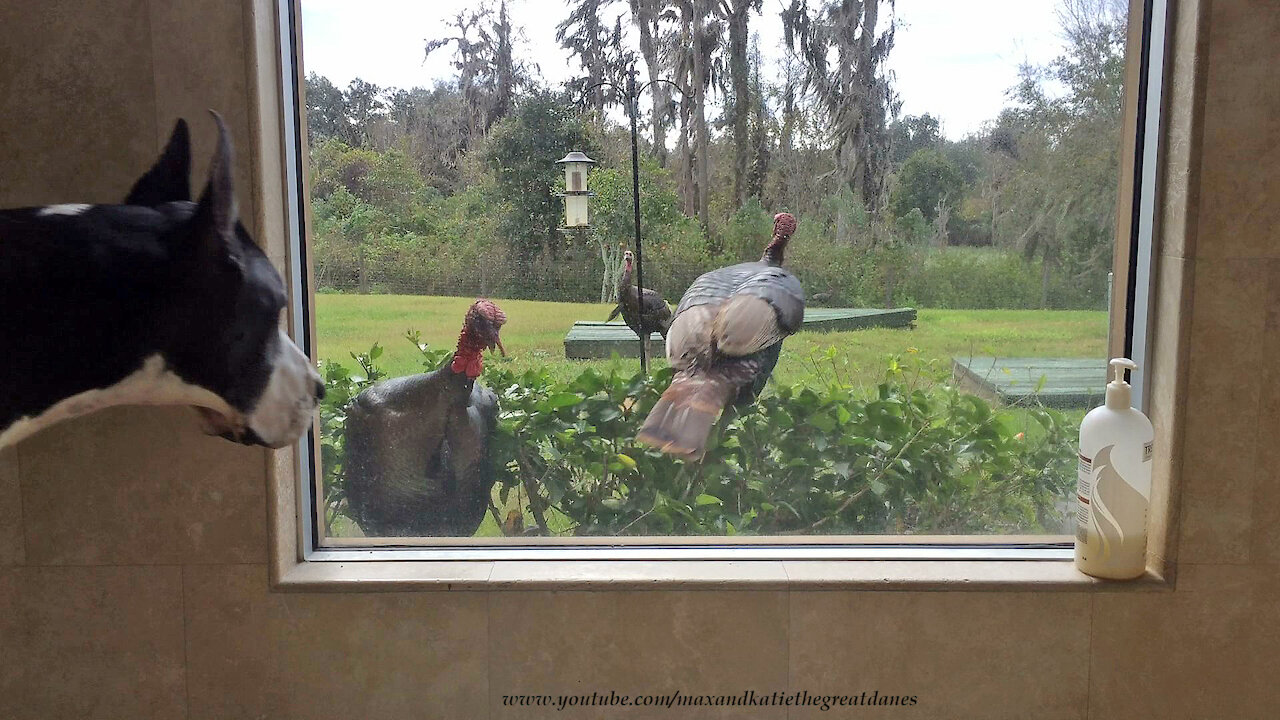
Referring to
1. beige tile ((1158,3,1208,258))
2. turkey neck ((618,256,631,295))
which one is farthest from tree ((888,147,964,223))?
turkey neck ((618,256,631,295))

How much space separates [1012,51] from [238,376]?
1.04m

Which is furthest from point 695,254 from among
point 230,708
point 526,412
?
point 230,708

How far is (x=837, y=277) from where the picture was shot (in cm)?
125

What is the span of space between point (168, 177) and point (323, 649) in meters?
0.64

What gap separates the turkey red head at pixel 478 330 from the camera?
49.3 inches

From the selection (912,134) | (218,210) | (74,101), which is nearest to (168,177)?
(218,210)

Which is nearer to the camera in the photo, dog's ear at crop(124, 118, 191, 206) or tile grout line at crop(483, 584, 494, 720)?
dog's ear at crop(124, 118, 191, 206)

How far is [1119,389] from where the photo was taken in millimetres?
1153

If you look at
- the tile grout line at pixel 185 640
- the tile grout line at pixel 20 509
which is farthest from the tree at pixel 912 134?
the tile grout line at pixel 20 509

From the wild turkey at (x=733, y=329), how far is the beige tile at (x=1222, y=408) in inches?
19.9

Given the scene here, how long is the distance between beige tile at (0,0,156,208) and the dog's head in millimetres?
244

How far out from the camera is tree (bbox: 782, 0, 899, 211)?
3.96 feet

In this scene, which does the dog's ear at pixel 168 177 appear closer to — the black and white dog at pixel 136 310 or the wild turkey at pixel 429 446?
the black and white dog at pixel 136 310

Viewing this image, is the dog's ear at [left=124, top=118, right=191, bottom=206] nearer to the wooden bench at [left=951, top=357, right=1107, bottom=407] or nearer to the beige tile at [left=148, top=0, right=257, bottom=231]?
the beige tile at [left=148, top=0, right=257, bottom=231]
